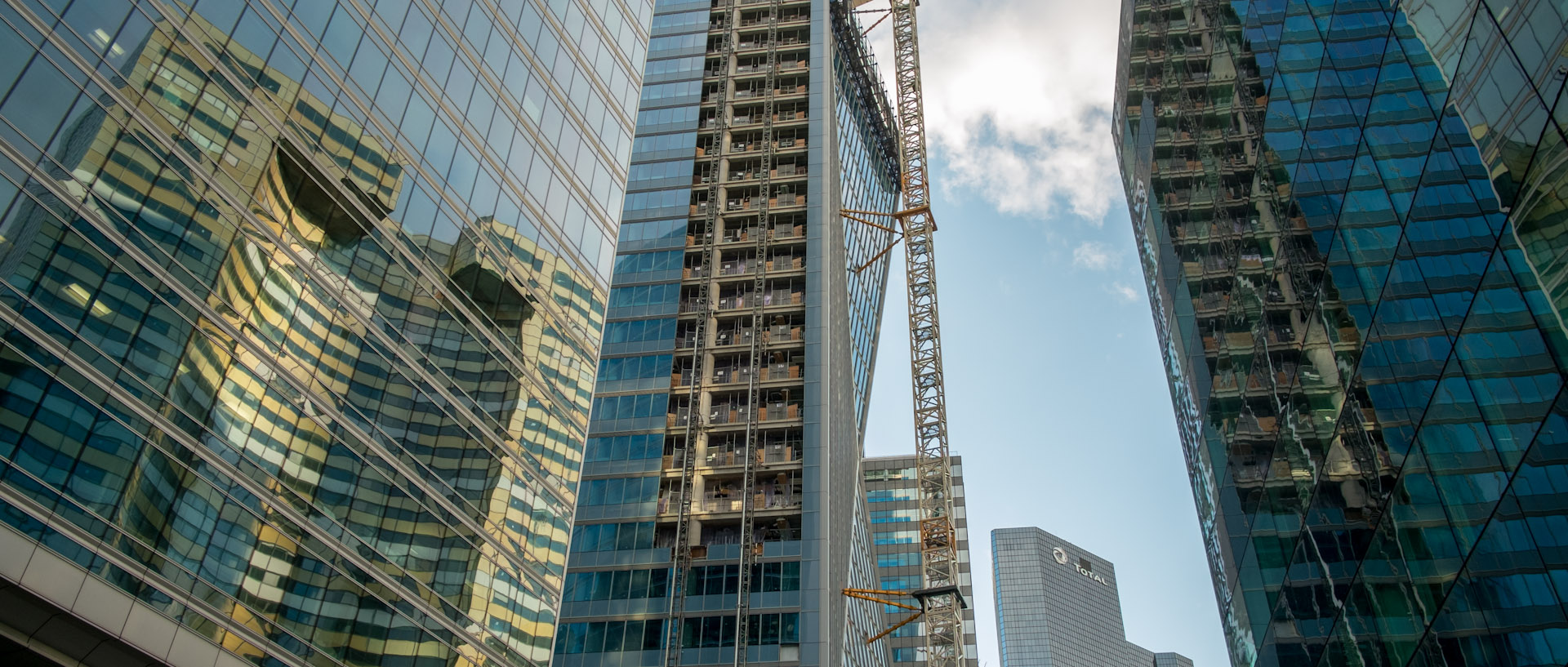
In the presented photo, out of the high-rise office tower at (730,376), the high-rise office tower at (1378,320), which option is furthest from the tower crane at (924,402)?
the high-rise office tower at (1378,320)

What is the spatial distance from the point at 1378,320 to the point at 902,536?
5379 inches

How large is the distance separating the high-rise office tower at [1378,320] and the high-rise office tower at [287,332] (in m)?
25.8

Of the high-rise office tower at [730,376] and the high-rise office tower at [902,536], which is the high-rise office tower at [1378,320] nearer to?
the high-rise office tower at [730,376]

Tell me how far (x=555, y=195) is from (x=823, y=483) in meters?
32.7

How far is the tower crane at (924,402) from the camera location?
85.1m

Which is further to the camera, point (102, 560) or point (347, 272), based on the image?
point (347, 272)

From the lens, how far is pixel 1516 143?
21.4 meters

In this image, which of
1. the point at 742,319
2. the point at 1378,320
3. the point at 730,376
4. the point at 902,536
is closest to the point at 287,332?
the point at 1378,320

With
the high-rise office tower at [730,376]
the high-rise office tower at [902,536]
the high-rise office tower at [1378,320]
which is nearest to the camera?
the high-rise office tower at [1378,320]

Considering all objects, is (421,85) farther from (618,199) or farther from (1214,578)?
(1214,578)

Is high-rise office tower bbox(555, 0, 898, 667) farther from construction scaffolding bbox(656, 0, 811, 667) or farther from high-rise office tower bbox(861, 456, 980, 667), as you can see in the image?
high-rise office tower bbox(861, 456, 980, 667)

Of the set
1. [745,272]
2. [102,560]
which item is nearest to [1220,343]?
[102,560]

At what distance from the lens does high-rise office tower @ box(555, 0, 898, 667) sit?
6938 cm

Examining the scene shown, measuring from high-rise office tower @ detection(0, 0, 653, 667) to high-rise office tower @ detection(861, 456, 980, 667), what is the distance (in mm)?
105731
